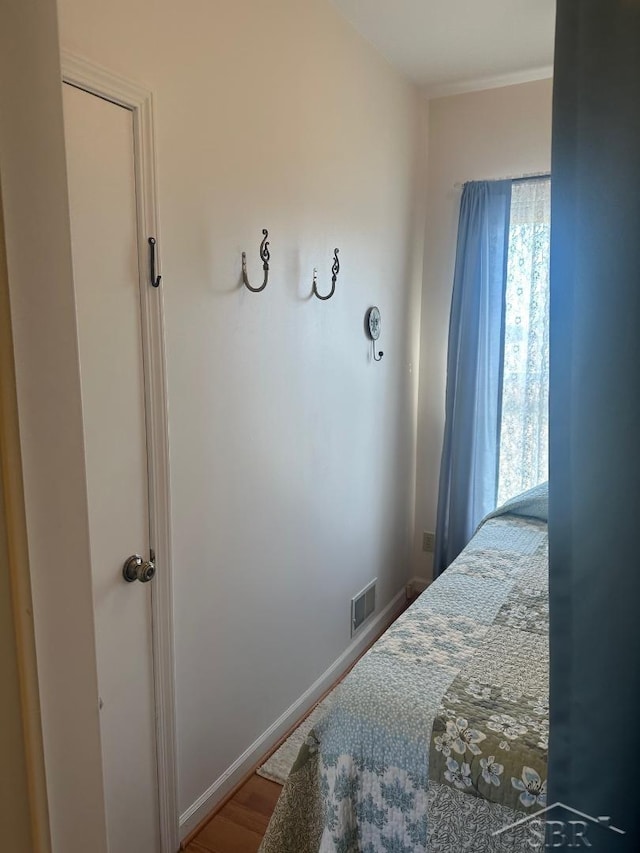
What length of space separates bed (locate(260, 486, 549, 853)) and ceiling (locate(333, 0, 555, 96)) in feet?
7.46

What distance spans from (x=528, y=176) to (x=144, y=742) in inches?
116

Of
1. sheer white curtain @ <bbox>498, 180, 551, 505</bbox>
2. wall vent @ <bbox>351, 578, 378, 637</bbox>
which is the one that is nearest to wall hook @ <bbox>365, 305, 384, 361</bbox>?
sheer white curtain @ <bbox>498, 180, 551, 505</bbox>

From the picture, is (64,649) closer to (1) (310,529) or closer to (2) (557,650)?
(2) (557,650)

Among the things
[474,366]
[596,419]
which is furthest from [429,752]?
[474,366]

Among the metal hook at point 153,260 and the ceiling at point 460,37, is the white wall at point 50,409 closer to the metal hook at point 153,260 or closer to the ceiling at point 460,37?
the metal hook at point 153,260

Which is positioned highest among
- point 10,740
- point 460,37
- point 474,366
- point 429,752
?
point 460,37

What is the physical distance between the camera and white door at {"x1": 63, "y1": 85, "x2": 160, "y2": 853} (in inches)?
55.9

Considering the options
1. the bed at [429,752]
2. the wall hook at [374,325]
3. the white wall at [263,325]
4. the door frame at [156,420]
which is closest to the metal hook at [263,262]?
the white wall at [263,325]

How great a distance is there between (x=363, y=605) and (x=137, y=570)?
1.63m

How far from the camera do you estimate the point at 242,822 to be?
2.00 meters

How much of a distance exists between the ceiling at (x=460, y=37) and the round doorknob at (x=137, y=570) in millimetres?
2151

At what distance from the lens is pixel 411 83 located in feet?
10.2

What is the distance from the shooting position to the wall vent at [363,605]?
9.61ft

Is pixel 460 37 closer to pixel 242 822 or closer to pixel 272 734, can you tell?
pixel 272 734
